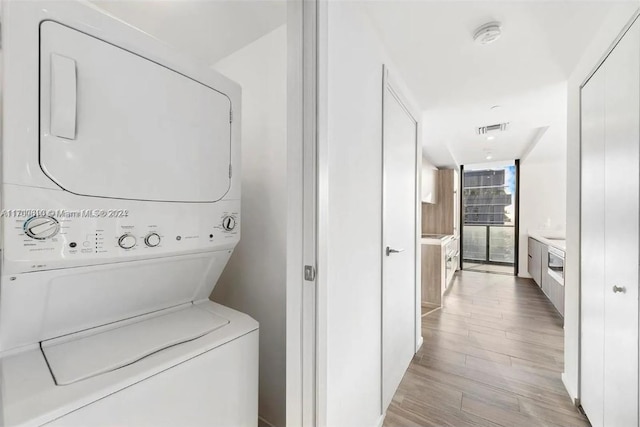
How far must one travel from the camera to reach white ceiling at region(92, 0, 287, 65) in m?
1.39

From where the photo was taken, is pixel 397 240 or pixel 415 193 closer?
pixel 397 240

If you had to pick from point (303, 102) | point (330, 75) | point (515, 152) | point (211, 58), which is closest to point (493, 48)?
point (330, 75)

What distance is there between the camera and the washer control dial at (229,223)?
1.16 metres

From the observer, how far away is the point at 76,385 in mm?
685

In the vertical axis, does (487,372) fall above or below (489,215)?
below

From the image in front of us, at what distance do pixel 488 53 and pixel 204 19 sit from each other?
162cm

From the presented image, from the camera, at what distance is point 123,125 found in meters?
0.86

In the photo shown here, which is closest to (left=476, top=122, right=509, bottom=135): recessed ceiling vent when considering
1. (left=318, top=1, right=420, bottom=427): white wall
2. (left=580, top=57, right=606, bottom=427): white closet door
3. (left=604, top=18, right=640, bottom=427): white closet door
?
(left=580, top=57, right=606, bottom=427): white closet door

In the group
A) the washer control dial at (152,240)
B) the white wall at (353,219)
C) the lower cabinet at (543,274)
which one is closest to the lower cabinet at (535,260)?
the lower cabinet at (543,274)

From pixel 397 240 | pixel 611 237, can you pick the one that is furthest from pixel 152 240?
pixel 611 237

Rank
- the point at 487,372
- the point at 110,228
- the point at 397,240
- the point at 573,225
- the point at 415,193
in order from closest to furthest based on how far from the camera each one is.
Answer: the point at 110,228 → the point at 573,225 → the point at 397,240 → the point at 487,372 → the point at 415,193

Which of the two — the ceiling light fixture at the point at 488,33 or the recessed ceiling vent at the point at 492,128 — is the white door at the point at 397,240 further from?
the recessed ceiling vent at the point at 492,128

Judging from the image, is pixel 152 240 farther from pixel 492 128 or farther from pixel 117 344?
pixel 492 128

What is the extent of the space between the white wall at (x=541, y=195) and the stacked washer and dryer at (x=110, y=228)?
490 centimetres
